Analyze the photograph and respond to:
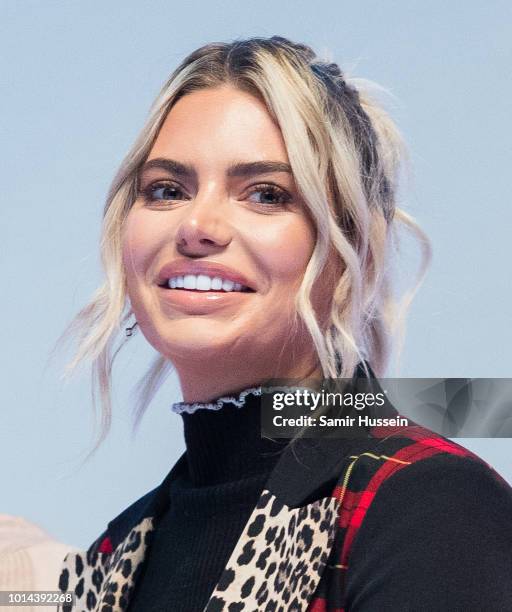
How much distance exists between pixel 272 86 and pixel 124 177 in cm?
39

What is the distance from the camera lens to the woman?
6.39ft

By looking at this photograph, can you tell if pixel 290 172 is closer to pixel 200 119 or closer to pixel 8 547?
pixel 200 119

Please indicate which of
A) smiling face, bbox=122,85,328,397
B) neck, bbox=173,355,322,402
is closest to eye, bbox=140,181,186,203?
smiling face, bbox=122,85,328,397

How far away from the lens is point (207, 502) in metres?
2.25

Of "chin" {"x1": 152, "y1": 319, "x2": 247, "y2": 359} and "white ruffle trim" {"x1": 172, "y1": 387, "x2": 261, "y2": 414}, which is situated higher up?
"chin" {"x1": 152, "y1": 319, "x2": 247, "y2": 359}

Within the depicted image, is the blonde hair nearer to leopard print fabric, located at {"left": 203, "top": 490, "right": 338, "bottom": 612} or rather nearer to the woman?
the woman

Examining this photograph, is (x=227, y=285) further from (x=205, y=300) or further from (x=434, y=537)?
(x=434, y=537)

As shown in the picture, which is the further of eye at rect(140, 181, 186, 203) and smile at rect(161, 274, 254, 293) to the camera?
eye at rect(140, 181, 186, 203)

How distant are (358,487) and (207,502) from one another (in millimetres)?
380

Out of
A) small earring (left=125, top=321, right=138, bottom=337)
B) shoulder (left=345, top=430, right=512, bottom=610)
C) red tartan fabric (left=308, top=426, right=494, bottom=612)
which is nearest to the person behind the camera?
shoulder (left=345, top=430, right=512, bottom=610)

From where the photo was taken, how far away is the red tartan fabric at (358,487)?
6.31 ft

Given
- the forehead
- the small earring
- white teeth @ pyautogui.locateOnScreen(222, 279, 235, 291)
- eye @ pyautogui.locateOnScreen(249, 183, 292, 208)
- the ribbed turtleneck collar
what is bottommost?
the ribbed turtleneck collar

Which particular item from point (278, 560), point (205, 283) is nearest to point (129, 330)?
point (205, 283)

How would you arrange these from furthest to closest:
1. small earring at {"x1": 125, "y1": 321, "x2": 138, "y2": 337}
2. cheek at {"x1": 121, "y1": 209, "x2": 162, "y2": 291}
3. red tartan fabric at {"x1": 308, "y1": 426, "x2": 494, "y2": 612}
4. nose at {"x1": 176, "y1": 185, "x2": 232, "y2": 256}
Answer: small earring at {"x1": 125, "y1": 321, "x2": 138, "y2": 337} → cheek at {"x1": 121, "y1": 209, "x2": 162, "y2": 291} → nose at {"x1": 176, "y1": 185, "x2": 232, "y2": 256} → red tartan fabric at {"x1": 308, "y1": 426, "x2": 494, "y2": 612}
